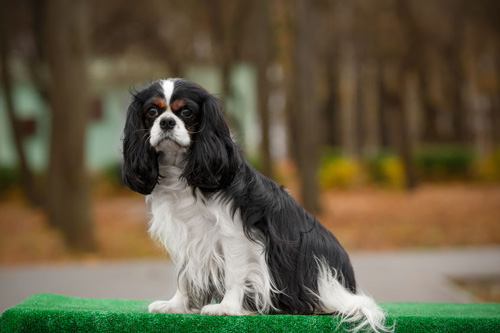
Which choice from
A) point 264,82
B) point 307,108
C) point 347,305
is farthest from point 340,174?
point 347,305

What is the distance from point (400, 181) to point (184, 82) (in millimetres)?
19605

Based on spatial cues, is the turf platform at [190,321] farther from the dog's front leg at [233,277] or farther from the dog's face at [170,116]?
the dog's face at [170,116]

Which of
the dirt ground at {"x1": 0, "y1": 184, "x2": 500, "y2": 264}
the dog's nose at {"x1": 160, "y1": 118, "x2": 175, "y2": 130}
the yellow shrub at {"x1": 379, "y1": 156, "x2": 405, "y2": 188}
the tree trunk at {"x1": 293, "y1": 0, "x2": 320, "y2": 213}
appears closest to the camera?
the dog's nose at {"x1": 160, "y1": 118, "x2": 175, "y2": 130}

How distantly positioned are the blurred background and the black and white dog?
3.21 m

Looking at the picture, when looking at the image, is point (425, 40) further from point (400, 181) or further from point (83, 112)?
point (83, 112)

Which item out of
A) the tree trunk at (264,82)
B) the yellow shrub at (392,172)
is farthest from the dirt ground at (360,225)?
the tree trunk at (264,82)

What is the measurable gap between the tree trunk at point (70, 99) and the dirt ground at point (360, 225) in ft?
3.03

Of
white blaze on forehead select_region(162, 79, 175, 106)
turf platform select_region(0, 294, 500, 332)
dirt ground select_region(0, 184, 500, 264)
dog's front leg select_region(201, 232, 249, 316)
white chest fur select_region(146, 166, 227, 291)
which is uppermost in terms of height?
white blaze on forehead select_region(162, 79, 175, 106)

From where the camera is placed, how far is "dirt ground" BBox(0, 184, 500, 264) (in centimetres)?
1189

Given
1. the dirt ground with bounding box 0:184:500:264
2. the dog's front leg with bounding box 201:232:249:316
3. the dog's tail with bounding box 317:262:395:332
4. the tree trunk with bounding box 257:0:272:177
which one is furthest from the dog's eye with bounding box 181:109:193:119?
the tree trunk with bounding box 257:0:272:177

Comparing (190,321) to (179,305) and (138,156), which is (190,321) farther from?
(138,156)

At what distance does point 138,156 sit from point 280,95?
1207 inches

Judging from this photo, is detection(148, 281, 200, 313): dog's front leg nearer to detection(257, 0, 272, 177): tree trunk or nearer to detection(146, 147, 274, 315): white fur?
detection(146, 147, 274, 315): white fur

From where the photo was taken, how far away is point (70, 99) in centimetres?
1062
